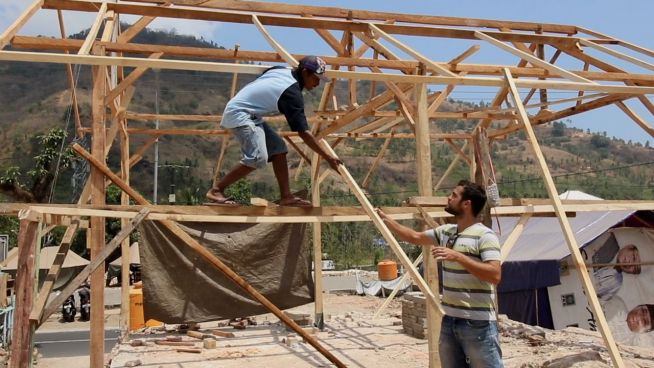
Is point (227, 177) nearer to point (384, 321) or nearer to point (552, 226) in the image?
point (384, 321)

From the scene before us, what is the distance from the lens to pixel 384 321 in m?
11.6

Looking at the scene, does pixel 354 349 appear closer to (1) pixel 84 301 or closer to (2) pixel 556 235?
(2) pixel 556 235

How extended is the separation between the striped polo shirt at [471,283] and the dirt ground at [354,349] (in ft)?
11.8

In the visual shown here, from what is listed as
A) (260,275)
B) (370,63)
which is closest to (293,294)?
(260,275)

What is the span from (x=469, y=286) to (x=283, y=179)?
250 centimetres

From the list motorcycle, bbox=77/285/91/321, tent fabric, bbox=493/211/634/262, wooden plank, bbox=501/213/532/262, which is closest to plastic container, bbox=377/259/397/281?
tent fabric, bbox=493/211/634/262

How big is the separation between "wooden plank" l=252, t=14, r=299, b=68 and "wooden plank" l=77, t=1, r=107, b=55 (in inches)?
62.9

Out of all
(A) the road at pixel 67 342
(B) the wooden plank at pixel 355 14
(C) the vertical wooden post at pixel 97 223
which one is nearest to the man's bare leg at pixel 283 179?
(C) the vertical wooden post at pixel 97 223

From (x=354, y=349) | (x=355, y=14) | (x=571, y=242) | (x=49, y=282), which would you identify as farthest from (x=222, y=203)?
(x=354, y=349)

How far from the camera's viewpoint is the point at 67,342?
15.2m

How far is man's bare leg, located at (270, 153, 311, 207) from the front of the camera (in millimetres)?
5742

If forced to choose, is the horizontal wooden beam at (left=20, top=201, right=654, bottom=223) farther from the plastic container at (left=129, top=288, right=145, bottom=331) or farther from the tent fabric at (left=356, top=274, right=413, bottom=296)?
the tent fabric at (left=356, top=274, right=413, bottom=296)

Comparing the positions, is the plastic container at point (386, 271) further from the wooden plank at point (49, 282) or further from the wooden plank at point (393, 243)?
the wooden plank at point (393, 243)

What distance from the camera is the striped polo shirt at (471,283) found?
3.71 metres
